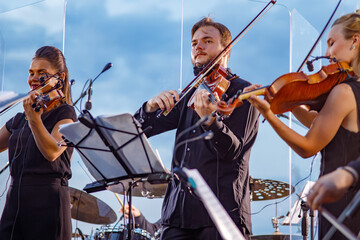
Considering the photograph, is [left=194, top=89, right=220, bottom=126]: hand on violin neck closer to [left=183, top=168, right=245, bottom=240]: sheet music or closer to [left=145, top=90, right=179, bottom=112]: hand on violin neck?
[left=145, top=90, right=179, bottom=112]: hand on violin neck

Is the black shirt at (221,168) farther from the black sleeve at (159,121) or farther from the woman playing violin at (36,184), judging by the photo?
the woman playing violin at (36,184)

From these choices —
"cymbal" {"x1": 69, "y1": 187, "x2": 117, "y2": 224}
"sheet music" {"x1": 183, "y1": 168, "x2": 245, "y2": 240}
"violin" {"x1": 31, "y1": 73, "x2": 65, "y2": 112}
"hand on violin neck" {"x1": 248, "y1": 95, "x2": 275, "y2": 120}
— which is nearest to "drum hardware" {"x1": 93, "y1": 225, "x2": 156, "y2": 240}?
"cymbal" {"x1": 69, "y1": 187, "x2": 117, "y2": 224}

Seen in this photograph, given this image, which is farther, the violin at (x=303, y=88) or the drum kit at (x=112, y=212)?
the drum kit at (x=112, y=212)

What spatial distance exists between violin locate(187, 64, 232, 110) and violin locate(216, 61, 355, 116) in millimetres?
288

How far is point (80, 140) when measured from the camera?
232 cm

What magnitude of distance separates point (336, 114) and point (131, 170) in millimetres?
912

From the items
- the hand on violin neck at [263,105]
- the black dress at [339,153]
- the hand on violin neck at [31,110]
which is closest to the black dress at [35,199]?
the hand on violin neck at [31,110]

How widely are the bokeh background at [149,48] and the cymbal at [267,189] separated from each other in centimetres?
14

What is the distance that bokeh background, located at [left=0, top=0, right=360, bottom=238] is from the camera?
4.19 metres

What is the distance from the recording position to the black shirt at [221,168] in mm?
2270

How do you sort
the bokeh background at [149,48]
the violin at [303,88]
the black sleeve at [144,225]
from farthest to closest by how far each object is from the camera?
1. the black sleeve at [144,225]
2. the bokeh background at [149,48]
3. the violin at [303,88]

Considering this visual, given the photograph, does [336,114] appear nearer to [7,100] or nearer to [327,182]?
[327,182]

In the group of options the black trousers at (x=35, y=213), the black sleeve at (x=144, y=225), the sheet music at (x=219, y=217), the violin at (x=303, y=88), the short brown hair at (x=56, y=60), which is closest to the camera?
the sheet music at (x=219, y=217)

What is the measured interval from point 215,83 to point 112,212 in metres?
2.48
